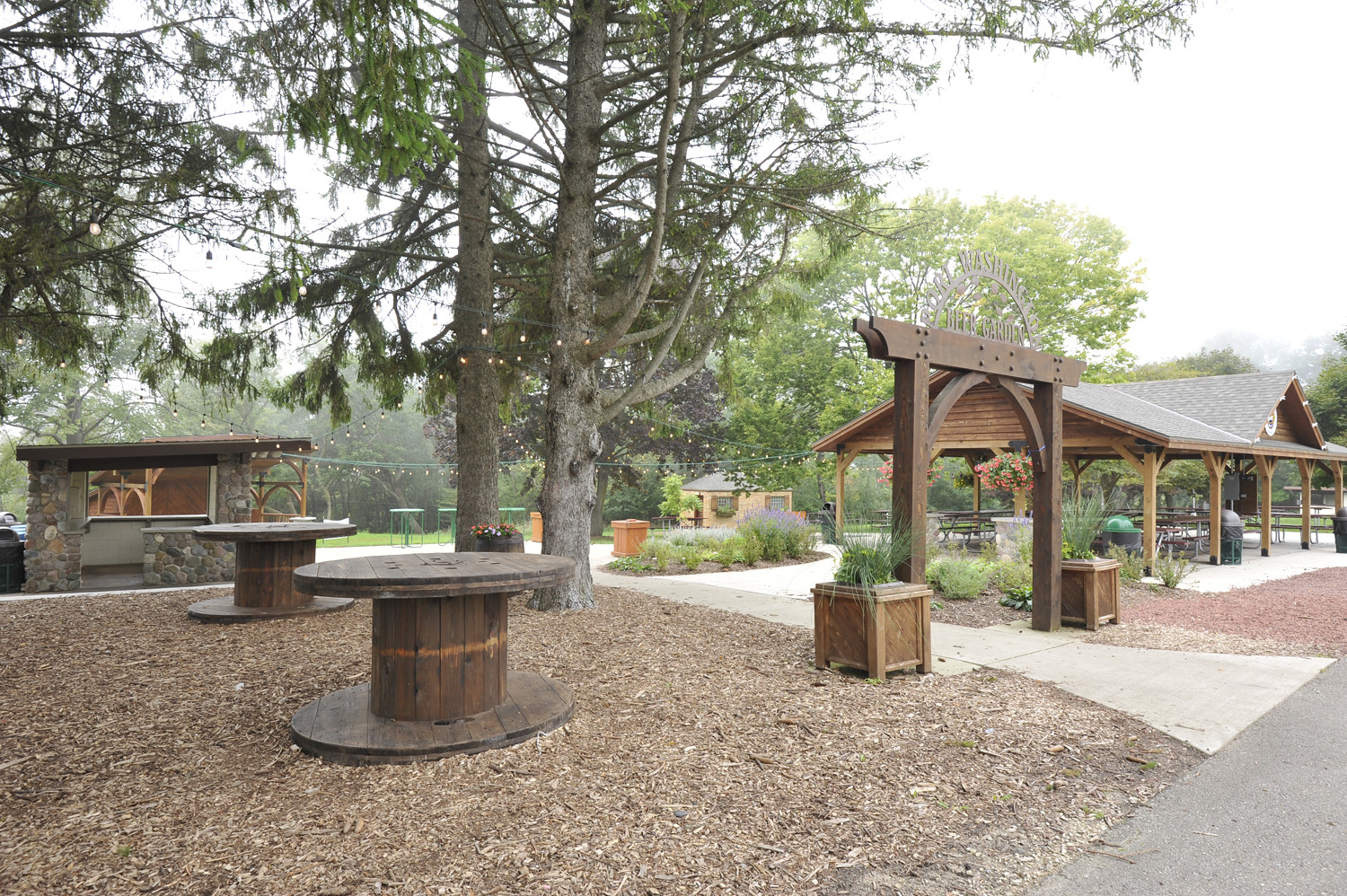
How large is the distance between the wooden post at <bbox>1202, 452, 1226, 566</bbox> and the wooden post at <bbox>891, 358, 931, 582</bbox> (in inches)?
389

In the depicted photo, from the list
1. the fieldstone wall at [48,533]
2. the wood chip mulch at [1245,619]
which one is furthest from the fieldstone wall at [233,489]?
the wood chip mulch at [1245,619]

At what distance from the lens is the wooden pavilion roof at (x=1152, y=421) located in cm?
1165

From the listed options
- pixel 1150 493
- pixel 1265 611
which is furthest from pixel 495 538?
pixel 1150 493

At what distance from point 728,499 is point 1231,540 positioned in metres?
13.3

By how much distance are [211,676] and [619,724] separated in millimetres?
2789

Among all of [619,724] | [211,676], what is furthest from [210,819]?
[211,676]

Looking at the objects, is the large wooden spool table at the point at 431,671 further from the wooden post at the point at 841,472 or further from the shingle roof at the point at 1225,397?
the shingle roof at the point at 1225,397

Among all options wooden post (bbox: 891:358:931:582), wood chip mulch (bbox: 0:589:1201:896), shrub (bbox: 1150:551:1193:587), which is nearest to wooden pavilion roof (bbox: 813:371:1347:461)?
shrub (bbox: 1150:551:1193:587)

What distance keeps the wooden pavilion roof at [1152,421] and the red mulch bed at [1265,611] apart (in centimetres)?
257

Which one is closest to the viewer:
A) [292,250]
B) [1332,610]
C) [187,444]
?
[292,250]

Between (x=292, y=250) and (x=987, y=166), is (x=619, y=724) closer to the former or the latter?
(x=292, y=250)

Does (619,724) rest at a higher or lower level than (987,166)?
lower

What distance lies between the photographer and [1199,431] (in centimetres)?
1239

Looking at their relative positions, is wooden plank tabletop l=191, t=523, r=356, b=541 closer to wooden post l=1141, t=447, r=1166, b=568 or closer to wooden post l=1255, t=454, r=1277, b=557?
wooden post l=1141, t=447, r=1166, b=568
